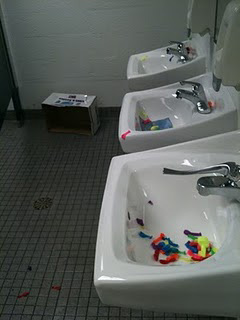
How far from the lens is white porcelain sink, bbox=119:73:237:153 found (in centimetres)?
120

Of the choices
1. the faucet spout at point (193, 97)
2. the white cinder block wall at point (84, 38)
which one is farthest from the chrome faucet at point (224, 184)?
the white cinder block wall at point (84, 38)

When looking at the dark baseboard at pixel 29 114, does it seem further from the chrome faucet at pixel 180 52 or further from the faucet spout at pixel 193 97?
the faucet spout at pixel 193 97

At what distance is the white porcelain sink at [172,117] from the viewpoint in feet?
3.92

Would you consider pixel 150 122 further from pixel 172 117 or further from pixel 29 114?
pixel 29 114

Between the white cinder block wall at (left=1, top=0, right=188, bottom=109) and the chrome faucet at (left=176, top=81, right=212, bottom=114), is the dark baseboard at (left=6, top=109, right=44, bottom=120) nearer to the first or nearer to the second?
the white cinder block wall at (left=1, top=0, right=188, bottom=109)

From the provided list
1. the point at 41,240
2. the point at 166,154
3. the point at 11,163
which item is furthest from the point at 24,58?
the point at 166,154

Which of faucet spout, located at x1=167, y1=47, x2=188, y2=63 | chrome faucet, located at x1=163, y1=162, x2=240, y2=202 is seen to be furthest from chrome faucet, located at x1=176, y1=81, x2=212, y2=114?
chrome faucet, located at x1=163, y1=162, x2=240, y2=202

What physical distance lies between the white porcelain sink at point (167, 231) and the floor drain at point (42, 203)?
122 centimetres

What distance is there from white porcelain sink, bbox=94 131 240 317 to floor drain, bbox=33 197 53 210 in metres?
1.22

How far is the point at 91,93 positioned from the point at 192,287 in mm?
2490

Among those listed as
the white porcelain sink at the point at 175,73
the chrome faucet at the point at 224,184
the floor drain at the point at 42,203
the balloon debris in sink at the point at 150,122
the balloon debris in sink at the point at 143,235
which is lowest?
the floor drain at the point at 42,203

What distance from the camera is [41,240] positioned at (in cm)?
186

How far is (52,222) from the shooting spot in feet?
6.48

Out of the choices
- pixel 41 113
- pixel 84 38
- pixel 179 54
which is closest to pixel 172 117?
pixel 179 54
